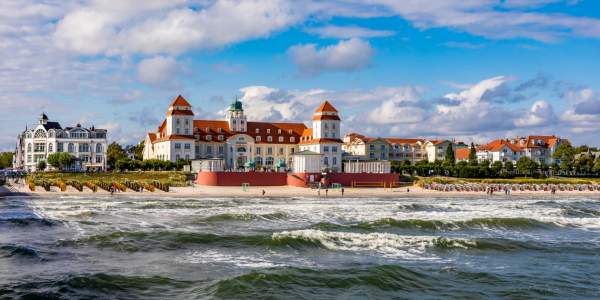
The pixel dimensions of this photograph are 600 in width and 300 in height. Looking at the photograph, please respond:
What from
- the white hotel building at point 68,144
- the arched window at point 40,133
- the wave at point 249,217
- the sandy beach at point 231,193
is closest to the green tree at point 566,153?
the sandy beach at point 231,193

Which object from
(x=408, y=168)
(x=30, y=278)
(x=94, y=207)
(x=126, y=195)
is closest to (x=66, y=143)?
(x=126, y=195)

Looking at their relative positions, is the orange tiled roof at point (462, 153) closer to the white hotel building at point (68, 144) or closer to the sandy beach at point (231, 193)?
the sandy beach at point (231, 193)

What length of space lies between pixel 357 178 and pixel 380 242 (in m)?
36.6

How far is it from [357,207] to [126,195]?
2155 cm

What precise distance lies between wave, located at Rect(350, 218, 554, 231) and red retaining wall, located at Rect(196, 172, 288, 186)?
3001 centimetres

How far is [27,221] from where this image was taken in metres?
25.8

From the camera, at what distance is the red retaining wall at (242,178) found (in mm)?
54875

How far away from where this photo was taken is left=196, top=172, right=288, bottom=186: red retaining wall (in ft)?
180

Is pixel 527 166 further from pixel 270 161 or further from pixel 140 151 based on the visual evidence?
pixel 140 151

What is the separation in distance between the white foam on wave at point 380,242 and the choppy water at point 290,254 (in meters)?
0.05

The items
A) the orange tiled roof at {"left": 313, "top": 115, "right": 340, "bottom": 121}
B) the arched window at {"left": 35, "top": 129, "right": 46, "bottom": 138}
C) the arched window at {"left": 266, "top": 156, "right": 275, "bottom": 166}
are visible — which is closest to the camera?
the orange tiled roof at {"left": 313, "top": 115, "right": 340, "bottom": 121}

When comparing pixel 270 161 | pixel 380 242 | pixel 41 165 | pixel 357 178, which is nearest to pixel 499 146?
pixel 270 161

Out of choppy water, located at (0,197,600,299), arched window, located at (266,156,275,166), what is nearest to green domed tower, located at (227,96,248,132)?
arched window, located at (266,156,275,166)

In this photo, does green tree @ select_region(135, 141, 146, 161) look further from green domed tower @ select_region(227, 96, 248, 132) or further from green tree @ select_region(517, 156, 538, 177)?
green tree @ select_region(517, 156, 538, 177)
